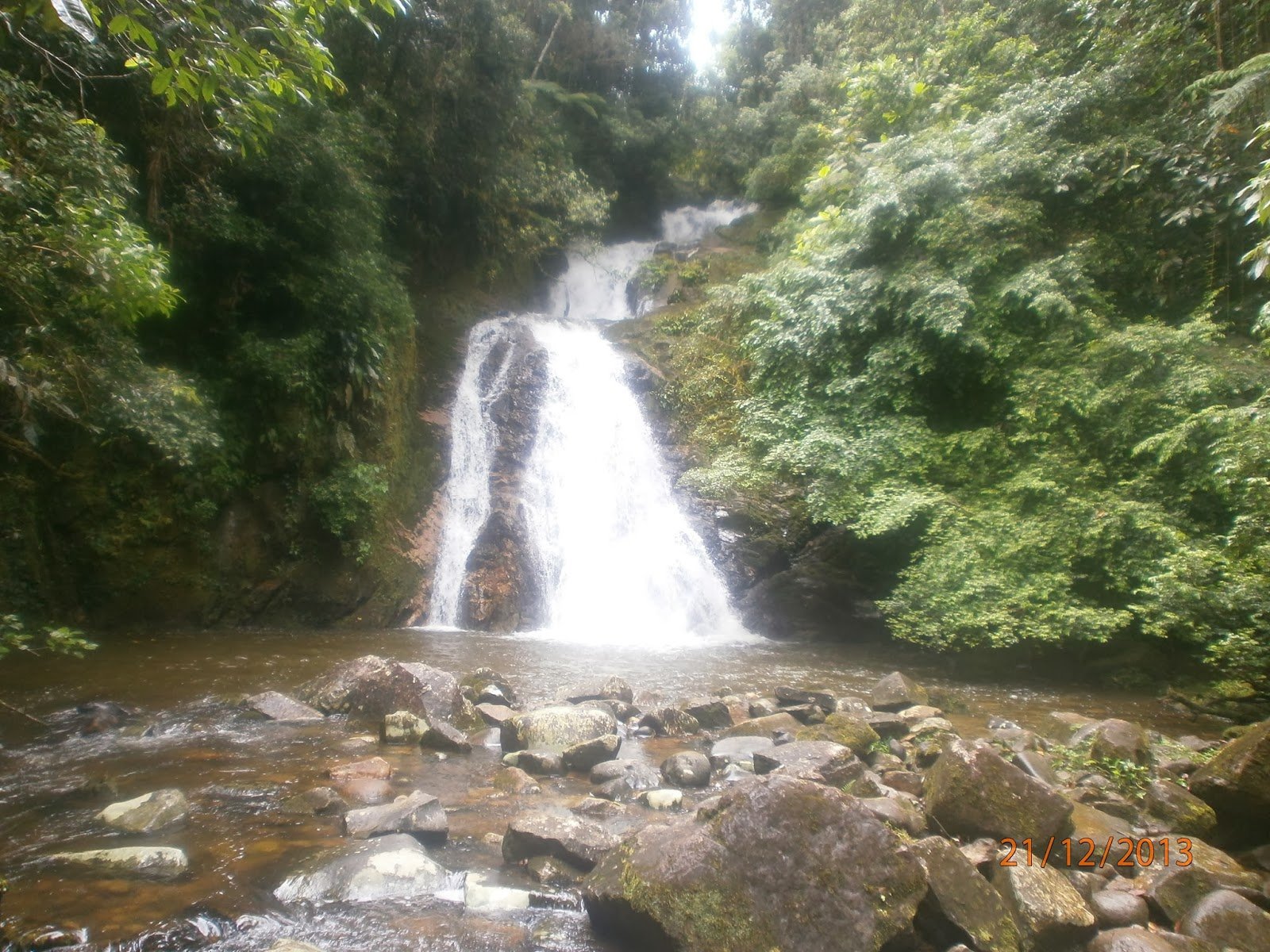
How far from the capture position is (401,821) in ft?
11.5

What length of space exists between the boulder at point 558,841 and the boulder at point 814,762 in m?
1.41

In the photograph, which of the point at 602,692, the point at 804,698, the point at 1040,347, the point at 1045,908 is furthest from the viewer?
the point at 1040,347

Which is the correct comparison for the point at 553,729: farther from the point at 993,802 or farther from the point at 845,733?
the point at 993,802

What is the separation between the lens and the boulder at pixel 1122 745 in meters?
4.54

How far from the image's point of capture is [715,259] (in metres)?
20.6

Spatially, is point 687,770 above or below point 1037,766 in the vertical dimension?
below

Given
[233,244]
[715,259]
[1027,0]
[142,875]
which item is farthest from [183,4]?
[715,259]

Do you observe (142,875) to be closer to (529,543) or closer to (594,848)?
(594,848)

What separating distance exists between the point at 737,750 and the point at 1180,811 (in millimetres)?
2594

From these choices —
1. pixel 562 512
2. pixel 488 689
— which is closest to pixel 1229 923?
pixel 488 689

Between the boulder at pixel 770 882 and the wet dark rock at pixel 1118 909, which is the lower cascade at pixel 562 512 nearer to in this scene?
the boulder at pixel 770 882

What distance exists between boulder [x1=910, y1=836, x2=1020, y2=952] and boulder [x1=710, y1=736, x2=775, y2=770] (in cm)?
207

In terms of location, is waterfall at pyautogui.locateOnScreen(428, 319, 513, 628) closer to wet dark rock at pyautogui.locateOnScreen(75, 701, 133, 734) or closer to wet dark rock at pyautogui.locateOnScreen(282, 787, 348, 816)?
wet dark rock at pyautogui.locateOnScreen(75, 701, 133, 734)

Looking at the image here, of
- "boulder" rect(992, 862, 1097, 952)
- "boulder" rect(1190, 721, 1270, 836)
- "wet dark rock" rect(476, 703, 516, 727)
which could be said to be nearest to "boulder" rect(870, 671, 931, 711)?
"boulder" rect(1190, 721, 1270, 836)
